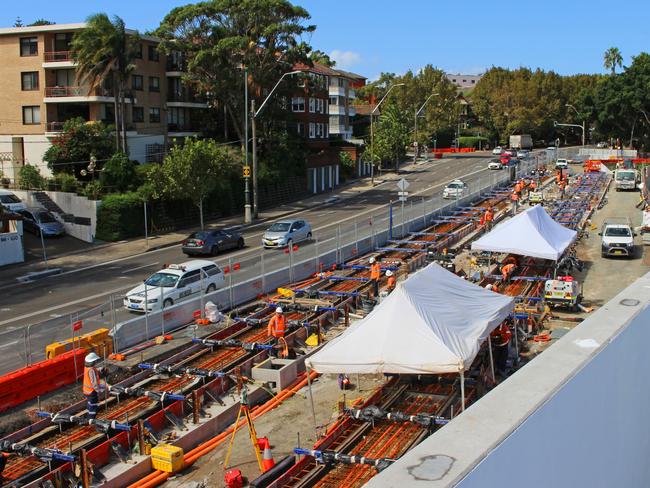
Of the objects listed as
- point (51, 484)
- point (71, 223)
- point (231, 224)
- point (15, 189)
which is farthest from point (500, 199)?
point (51, 484)

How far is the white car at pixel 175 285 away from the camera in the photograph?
26.0m

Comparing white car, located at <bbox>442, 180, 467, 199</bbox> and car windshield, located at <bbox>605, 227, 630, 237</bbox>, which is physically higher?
white car, located at <bbox>442, 180, 467, 199</bbox>

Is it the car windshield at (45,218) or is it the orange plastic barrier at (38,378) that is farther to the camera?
the car windshield at (45,218)

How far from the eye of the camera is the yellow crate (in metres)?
14.7

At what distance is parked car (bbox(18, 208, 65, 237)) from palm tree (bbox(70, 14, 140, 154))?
7765 mm

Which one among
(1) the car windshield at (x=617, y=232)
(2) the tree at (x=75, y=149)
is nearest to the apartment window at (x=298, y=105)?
(2) the tree at (x=75, y=149)

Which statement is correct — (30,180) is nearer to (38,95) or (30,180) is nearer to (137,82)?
(38,95)

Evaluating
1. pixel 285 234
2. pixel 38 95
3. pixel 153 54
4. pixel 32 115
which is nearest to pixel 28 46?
pixel 38 95

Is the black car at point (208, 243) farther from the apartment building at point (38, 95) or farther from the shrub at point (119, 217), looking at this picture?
the apartment building at point (38, 95)

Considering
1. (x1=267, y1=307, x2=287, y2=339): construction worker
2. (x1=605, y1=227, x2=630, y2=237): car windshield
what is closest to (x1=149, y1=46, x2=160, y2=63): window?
(x1=605, y1=227, x2=630, y2=237): car windshield

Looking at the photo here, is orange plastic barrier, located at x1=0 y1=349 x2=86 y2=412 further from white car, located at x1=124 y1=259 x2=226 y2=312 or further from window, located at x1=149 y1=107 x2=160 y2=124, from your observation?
window, located at x1=149 y1=107 x2=160 y2=124

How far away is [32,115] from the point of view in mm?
57594

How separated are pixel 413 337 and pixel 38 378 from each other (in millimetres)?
9959

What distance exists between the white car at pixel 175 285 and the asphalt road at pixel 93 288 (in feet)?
2.22
